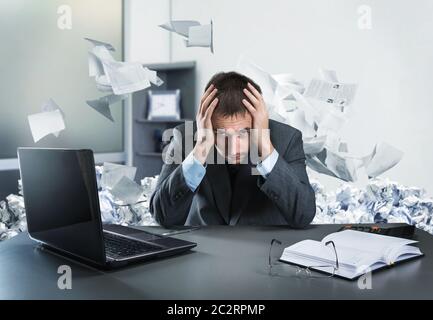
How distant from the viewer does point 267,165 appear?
1329 millimetres

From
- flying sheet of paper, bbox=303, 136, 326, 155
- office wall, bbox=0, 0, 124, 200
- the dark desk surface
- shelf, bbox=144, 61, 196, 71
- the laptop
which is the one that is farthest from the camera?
shelf, bbox=144, 61, 196, 71

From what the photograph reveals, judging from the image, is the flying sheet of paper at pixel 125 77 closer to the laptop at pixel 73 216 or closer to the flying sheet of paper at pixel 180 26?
the flying sheet of paper at pixel 180 26

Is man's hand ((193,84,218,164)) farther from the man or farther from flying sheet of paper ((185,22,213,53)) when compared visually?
flying sheet of paper ((185,22,213,53))

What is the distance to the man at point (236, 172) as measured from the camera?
1.33 m

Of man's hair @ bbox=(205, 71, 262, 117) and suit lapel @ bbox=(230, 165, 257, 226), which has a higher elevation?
man's hair @ bbox=(205, 71, 262, 117)

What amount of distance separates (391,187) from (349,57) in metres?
2.23

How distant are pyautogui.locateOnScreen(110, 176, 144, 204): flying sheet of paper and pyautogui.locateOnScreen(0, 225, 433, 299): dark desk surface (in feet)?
1.06

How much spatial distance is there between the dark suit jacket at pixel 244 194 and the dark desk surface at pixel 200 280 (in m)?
0.30

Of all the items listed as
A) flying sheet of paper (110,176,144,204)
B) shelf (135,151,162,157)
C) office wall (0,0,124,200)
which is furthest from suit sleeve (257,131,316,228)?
shelf (135,151,162,157)

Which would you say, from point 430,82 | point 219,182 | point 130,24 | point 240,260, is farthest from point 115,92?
point 130,24

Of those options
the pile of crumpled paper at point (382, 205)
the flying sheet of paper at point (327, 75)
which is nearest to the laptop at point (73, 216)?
the pile of crumpled paper at point (382, 205)

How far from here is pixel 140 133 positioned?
472cm

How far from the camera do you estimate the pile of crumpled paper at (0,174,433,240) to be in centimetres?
128

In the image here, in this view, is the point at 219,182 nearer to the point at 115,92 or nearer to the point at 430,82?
the point at 115,92
